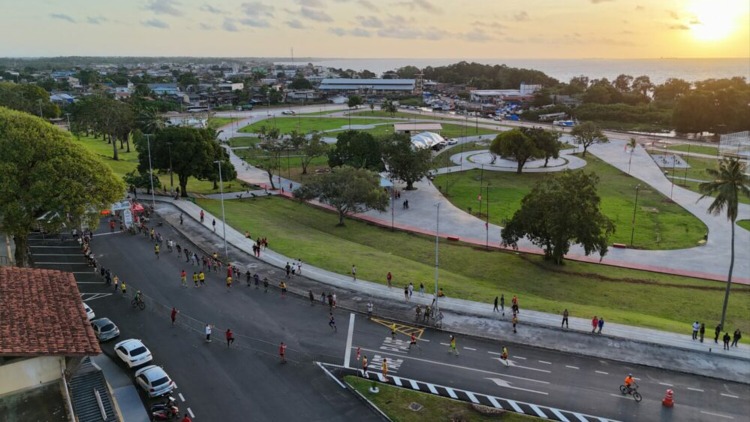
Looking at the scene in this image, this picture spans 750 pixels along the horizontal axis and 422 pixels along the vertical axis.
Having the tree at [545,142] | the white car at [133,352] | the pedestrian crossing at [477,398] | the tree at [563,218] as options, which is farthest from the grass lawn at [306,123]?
the pedestrian crossing at [477,398]

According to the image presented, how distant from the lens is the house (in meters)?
19.9

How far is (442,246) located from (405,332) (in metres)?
23.0

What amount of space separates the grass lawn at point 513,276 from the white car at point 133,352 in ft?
64.7

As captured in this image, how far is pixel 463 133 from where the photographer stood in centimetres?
14362

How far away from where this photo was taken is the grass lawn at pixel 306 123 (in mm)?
148250

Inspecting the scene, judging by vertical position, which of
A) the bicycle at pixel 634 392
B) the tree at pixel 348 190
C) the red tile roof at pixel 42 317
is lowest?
the bicycle at pixel 634 392

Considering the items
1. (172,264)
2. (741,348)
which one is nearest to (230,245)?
(172,264)

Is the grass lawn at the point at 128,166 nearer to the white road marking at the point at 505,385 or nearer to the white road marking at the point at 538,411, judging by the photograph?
the white road marking at the point at 505,385

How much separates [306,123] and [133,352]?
433ft

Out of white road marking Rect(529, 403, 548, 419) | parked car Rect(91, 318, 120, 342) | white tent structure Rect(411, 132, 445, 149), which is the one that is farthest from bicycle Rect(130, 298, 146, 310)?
white tent structure Rect(411, 132, 445, 149)

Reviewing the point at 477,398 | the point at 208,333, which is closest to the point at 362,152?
the point at 208,333

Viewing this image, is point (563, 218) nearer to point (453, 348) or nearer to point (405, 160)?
point (453, 348)

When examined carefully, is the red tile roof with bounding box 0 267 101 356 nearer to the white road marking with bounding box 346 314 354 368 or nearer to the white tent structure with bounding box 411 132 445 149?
the white road marking with bounding box 346 314 354 368

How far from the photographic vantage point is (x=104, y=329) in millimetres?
35188
